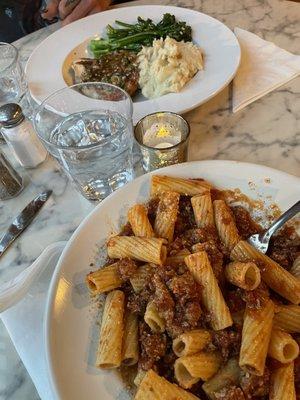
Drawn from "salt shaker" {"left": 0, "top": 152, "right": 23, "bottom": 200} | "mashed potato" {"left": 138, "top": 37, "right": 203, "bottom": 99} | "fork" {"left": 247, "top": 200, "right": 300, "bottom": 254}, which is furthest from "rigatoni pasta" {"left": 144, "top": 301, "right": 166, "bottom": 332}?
"mashed potato" {"left": 138, "top": 37, "right": 203, "bottom": 99}

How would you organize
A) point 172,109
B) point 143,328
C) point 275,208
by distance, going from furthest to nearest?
1. point 172,109
2. point 275,208
3. point 143,328

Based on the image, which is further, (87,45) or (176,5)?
(176,5)

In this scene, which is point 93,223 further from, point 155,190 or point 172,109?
point 172,109

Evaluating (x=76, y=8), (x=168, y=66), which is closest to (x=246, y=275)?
(x=168, y=66)

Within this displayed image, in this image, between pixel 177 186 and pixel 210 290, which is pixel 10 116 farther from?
pixel 210 290

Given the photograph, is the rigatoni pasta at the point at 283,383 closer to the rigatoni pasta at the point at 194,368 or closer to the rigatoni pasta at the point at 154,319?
the rigatoni pasta at the point at 194,368

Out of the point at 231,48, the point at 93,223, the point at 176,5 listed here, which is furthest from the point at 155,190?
the point at 176,5

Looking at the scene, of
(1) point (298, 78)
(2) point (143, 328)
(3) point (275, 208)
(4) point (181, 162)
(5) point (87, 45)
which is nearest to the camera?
(2) point (143, 328)

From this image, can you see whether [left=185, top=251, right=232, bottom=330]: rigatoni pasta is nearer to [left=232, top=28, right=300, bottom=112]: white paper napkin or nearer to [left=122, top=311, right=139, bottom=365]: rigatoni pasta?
[left=122, top=311, right=139, bottom=365]: rigatoni pasta
